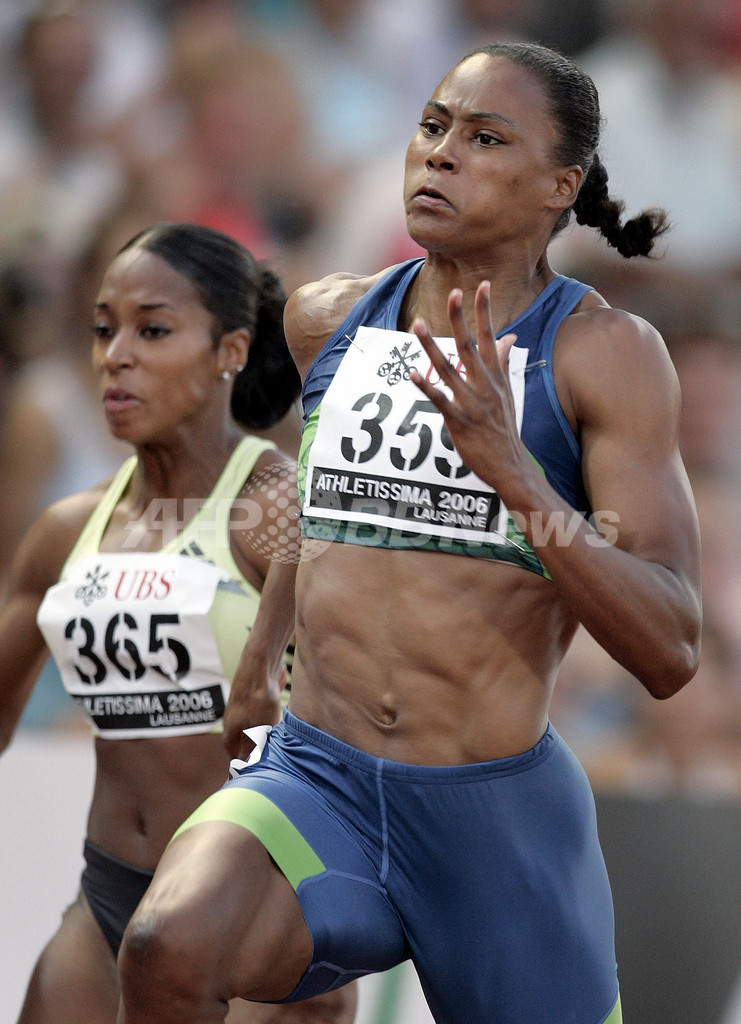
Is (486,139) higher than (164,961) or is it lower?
higher

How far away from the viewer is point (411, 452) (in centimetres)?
231

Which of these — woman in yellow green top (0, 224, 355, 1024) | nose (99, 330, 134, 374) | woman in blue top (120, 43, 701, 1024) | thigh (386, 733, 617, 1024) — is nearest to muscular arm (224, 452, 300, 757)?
woman in yellow green top (0, 224, 355, 1024)

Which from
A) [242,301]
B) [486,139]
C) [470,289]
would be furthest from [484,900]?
[242,301]

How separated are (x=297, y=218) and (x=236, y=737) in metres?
3.56

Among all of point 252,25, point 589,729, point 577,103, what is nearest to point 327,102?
point 252,25

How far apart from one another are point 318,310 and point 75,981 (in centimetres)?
167

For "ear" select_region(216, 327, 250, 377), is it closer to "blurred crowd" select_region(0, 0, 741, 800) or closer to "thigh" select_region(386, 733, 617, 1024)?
"thigh" select_region(386, 733, 617, 1024)

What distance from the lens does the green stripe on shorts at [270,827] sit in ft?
7.06

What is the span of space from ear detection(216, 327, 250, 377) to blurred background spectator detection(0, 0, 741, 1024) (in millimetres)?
2024

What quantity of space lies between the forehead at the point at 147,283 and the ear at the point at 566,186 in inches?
Answer: 50.1

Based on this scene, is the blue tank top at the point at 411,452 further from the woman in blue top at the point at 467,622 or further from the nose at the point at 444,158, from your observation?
the nose at the point at 444,158

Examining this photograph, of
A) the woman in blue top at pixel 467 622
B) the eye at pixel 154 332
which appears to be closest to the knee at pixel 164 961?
the woman in blue top at pixel 467 622

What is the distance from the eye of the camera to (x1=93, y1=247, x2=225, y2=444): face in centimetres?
336

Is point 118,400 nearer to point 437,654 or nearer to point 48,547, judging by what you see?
point 48,547
